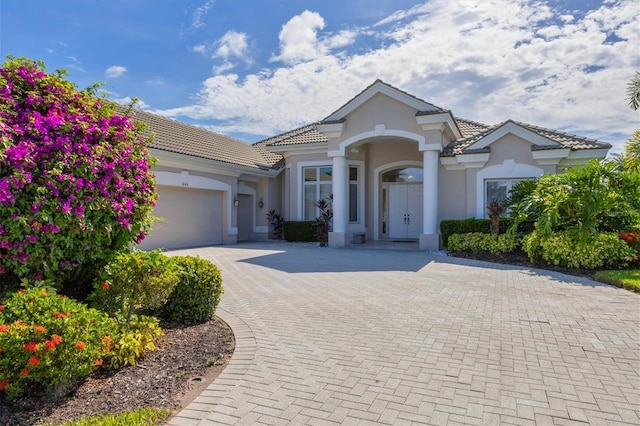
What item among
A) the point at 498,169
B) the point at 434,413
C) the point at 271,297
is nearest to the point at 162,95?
the point at 271,297

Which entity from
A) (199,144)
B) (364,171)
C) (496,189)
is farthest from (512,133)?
(199,144)

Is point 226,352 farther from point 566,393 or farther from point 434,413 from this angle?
point 566,393

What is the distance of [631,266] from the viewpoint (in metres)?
10.6

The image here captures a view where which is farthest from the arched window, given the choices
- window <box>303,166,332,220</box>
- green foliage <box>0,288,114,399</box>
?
green foliage <box>0,288,114,399</box>

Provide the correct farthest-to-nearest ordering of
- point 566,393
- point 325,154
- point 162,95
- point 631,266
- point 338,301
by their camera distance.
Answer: point 325,154 < point 162,95 < point 631,266 < point 338,301 < point 566,393

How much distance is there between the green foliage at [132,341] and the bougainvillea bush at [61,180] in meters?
1.03

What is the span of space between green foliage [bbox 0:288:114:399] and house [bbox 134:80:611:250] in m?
11.1

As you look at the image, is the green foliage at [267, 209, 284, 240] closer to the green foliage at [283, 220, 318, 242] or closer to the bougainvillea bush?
the green foliage at [283, 220, 318, 242]

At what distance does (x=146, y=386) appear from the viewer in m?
3.97

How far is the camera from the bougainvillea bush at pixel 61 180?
4.41 meters

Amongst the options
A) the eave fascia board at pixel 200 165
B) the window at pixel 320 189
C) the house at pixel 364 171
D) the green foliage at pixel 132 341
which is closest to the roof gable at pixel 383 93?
the house at pixel 364 171

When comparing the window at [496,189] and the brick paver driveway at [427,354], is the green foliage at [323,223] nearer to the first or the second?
the window at [496,189]

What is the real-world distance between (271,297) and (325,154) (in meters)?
12.4

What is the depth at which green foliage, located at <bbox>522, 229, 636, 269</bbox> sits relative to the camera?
10367mm
